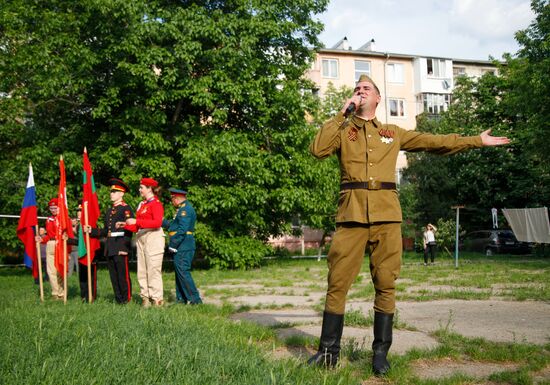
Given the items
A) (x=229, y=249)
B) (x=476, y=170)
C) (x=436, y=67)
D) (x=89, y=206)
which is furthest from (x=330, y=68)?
(x=89, y=206)

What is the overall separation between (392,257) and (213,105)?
15404 mm

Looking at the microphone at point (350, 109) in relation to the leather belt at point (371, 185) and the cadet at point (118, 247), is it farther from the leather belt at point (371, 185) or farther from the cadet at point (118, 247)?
the cadet at point (118, 247)

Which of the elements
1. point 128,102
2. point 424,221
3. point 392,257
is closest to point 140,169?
point 128,102

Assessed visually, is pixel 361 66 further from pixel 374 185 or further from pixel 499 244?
pixel 374 185

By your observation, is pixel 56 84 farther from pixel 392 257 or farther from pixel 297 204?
pixel 392 257

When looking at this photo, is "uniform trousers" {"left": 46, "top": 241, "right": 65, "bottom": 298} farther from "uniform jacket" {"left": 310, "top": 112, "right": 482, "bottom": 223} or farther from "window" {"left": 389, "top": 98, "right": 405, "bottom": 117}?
"window" {"left": 389, "top": 98, "right": 405, "bottom": 117}

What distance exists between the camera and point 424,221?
Result: 42188mm

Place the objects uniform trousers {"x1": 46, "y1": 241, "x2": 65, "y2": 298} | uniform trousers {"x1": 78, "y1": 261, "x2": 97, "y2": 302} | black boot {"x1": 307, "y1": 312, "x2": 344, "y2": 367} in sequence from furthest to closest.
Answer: uniform trousers {"x1": 46, "y1": 241, "x2": 65, "y2": 298} < uniform trousers {"x1": 78, "y1": 261, "x2": 97, "y2": 302} < black boot {"x1": 307, "y1": 312, "x2": 344, "y2": 367}

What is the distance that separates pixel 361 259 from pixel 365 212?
0.40m

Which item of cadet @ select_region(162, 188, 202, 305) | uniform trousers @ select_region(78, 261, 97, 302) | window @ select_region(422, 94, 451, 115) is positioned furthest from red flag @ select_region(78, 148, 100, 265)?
window @ select_region(422, 94, 451, 115)

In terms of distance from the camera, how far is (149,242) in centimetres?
888

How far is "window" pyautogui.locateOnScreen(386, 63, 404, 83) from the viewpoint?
50.4 meters

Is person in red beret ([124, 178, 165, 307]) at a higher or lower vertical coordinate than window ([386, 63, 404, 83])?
lower

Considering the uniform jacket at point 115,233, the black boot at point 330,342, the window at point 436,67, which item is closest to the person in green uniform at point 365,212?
the black boot at point 330,342
